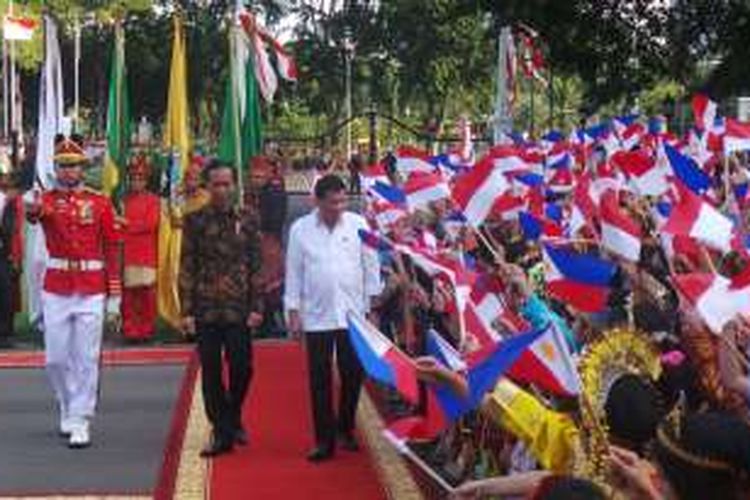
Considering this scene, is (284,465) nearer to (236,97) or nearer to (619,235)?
(619,235)

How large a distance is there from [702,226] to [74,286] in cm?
460

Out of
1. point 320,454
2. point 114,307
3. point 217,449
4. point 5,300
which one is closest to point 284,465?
point 320,454

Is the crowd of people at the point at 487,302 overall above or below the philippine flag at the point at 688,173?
below

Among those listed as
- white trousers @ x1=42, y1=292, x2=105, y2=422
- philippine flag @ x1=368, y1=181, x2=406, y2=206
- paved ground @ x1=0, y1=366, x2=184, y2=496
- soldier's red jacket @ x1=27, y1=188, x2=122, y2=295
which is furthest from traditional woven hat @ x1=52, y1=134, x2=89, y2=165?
philippine flag @ x1=368, y1=181, x2=406, y2=206

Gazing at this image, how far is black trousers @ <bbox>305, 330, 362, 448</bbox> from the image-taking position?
28.7 ft

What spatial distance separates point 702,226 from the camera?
6.02 m

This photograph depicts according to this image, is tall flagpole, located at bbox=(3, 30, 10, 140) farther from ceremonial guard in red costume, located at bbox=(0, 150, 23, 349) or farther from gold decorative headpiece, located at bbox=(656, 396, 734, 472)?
gold decorative headpiece, located at bbox=(656, 396, 734, 472)

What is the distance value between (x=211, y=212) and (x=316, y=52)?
29.6 m

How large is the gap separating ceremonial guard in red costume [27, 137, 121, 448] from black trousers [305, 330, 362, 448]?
1.49 metres

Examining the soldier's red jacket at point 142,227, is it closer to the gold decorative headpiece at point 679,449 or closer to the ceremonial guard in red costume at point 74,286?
the ceremonial guard in red costume at point 74,286

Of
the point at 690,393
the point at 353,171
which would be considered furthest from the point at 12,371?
the point at 353,171

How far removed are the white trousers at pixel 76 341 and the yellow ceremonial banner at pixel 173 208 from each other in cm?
490

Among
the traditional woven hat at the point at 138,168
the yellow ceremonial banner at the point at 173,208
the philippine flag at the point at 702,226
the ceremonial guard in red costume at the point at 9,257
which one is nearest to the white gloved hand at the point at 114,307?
the yellow ceremonial banner at the point at 173,208

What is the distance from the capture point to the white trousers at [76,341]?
935 cm
